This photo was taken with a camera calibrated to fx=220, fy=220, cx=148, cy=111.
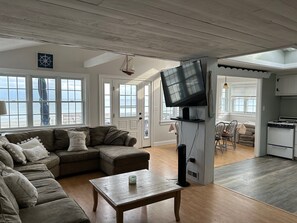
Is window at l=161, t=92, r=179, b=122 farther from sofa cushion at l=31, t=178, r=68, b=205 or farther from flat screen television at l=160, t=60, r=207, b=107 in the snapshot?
sofa cushion at l=31, t=178, r=68, b=205

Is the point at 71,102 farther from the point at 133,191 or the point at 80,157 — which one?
the point at 133,191

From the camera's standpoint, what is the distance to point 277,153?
18.6 feet

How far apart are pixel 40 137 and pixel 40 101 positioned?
1.26 metres

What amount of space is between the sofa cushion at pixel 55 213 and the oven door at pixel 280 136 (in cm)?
530

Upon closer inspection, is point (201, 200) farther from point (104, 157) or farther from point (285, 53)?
point (285, 53)

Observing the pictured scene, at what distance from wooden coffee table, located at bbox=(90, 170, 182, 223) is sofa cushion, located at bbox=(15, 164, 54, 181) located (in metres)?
0.74

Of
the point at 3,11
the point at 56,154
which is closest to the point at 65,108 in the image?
the point at 56,154

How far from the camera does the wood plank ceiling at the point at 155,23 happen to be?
1615mm

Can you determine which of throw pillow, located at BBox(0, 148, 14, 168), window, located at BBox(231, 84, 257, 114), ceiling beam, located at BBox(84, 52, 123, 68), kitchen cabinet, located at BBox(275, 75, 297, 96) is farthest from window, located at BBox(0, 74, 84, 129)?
window, located at BBox(231, 84, 257, 114)

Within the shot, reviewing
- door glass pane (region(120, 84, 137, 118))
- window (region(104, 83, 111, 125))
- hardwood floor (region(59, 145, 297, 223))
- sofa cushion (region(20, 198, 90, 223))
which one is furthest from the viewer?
door glass pane (region(120, 84, 137, 118))

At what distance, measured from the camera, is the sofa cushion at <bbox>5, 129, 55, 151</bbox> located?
401cm

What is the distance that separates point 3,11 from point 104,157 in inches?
117

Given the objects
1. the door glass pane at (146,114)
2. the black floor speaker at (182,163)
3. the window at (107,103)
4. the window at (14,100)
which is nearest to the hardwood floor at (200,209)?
the black floor speaker at (182,163)

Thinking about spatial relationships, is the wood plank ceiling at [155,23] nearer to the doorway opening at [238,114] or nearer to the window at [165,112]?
the doorway opening at [238,114]
